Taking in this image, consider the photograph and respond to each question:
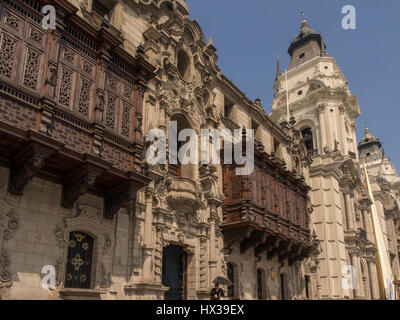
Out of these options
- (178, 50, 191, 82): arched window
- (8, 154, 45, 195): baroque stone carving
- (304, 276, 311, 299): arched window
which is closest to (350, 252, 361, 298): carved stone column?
(304, 276, 311, 299): arched window

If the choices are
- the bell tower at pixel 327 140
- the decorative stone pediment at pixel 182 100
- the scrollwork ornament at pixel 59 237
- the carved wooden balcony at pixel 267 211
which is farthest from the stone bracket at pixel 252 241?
the bell tower at pixel 327 140

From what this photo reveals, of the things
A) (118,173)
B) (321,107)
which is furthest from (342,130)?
(118,173)

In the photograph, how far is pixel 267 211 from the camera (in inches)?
824

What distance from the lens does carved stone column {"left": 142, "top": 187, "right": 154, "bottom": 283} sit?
14.2 metres

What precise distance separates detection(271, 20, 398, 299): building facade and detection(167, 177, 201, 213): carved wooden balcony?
1279 cm

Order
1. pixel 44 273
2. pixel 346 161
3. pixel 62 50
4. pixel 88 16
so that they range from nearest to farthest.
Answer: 1. pixel 44 273
2. pixel 62 50
3. pixel 88 16
4. pixel 346 161

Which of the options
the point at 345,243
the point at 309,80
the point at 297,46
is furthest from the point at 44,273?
the point at 297,46

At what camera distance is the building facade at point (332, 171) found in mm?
31270

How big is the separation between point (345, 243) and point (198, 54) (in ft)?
71.9

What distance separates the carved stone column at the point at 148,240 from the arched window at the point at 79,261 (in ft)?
6.81

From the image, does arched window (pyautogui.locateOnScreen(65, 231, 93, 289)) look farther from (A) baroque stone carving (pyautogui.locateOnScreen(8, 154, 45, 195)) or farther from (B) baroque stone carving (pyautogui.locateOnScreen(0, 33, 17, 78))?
(B) baroque stone carving (pyautogui.locateOnScreen(0, 33, 17, 78))

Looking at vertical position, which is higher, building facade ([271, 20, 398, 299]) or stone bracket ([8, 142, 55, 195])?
building facade ([271, 20, 398, 299])

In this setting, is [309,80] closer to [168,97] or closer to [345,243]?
[345,243]

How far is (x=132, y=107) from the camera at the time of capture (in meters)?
14.6
